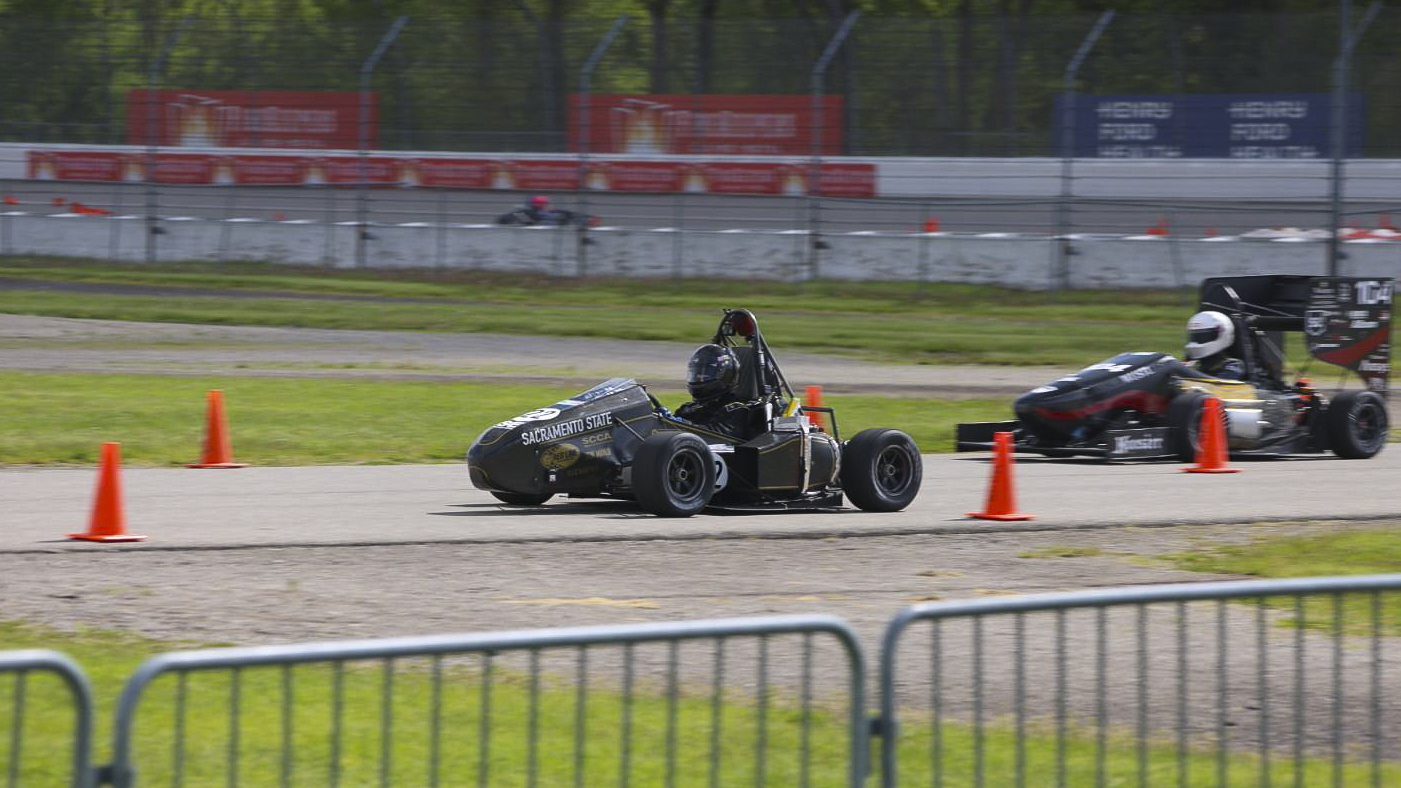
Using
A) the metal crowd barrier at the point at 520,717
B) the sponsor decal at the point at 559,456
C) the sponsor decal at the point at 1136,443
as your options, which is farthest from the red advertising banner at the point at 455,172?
the metal crowd barrier at the point at 520,717

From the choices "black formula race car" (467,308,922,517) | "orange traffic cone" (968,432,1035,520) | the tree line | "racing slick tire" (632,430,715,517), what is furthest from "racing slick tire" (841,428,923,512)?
the tree line

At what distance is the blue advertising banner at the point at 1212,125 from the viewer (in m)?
33.5

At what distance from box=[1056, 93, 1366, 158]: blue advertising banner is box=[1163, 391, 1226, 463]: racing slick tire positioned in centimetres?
1899

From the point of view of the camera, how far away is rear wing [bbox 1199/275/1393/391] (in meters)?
17.2

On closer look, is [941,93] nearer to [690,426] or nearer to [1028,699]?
[690,426]

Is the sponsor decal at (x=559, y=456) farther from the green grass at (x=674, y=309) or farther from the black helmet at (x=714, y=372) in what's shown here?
the green grass at (x=674, y=309)

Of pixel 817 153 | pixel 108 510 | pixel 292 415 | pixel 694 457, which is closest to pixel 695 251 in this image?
Answer: pixel 817 153

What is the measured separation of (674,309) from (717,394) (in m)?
19.2

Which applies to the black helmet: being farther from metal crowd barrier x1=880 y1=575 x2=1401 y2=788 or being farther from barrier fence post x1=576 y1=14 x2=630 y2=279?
barrier fence post x1=576 y1=14 x2=630 y2=279

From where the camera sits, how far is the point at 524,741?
5.00 meters

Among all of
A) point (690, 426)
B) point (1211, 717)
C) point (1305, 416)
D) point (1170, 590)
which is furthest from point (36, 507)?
point (1305, 416)

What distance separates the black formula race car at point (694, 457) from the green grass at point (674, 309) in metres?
13.0

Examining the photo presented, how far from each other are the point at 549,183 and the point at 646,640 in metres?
35.3

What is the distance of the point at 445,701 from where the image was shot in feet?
18.0
